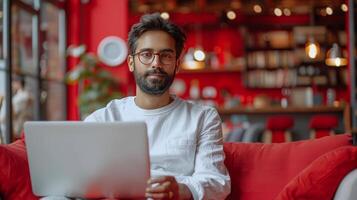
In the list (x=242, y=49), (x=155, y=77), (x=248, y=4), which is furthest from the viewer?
(x=242, y=49)

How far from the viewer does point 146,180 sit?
1945 mm

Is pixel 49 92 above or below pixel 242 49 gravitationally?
below

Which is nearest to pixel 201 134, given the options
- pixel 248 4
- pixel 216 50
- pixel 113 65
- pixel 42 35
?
pixel 42 35

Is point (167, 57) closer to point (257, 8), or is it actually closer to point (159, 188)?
point (159, 188)

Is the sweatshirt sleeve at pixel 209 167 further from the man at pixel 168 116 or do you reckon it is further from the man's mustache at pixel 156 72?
the man's mustache at pixel 156 72

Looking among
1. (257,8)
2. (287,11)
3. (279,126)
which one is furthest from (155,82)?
(287,11)

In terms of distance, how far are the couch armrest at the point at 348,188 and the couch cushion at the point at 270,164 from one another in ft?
1.02

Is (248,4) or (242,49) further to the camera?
(242,49)

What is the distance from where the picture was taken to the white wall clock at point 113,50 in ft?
30.3

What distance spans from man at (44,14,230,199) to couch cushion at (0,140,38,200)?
1.04 ft

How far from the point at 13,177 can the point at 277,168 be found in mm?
1036

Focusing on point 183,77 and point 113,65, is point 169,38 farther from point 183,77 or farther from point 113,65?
point 183,77

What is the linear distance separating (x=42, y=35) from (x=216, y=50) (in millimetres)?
3553

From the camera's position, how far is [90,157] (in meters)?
1.94
